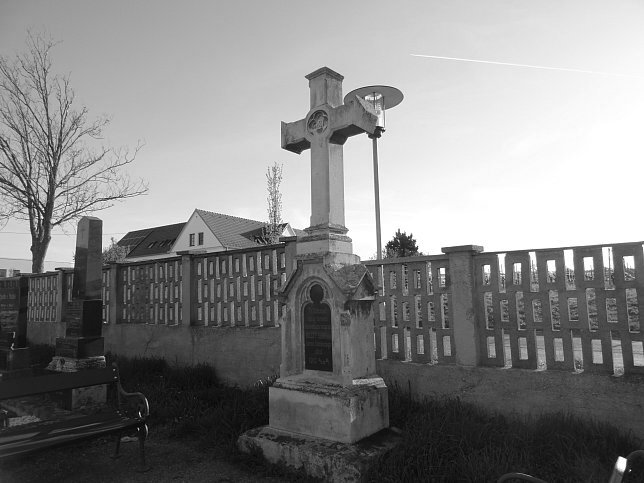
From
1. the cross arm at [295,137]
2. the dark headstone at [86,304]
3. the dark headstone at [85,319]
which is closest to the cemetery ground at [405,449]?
the dark headstone at [86,304]

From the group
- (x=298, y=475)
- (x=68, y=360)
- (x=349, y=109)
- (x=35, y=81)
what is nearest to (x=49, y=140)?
(x=35, y=81)

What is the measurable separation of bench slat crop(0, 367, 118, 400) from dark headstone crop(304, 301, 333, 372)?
2.28m

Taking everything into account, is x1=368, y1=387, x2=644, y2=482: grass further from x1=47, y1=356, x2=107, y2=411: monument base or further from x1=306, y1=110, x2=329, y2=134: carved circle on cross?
x1=47, y1=356, x2=107, y2=411: monument base

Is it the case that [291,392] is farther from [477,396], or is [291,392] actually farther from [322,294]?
[477,396]

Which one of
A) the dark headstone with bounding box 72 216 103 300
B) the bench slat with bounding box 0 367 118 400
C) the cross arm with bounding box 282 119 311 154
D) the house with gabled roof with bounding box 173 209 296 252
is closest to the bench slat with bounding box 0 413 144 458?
the bench slat with bounding box 0 367 118 400

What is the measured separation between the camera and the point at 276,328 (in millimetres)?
6355

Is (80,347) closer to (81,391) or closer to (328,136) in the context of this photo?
(81,391)

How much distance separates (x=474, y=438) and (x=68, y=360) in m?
5.46

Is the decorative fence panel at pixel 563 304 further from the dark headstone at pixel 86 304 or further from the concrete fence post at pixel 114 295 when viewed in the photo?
the concrete fence post at pixel 114 295

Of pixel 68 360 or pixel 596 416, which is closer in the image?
pixel 596 416

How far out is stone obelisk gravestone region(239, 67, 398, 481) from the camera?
3.94m

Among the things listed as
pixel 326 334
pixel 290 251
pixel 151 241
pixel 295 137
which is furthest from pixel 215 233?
pixel 326 334

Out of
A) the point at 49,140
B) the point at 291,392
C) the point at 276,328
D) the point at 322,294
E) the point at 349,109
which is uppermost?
the point at 49,140

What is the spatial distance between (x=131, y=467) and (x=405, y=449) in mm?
2630
